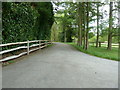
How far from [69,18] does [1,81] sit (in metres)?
18.5

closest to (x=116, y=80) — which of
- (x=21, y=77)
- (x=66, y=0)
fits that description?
(x=21, y=77)

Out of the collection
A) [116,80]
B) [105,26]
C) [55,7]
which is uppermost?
[55,7]

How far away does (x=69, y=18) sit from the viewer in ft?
64.6

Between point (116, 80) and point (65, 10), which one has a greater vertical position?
point (65, 10)

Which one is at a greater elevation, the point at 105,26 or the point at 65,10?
the point at 65,10

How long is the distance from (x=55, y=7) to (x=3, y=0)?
1366 centimetres

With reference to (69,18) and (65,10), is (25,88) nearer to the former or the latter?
(65,10)

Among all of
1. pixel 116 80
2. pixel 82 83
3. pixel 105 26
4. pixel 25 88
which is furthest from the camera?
pixel 105 26

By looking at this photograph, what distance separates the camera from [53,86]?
2.40m

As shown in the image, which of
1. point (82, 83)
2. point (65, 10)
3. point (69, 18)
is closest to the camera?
point (82, 83)

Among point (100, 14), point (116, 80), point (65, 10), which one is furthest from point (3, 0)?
point (65, 10)

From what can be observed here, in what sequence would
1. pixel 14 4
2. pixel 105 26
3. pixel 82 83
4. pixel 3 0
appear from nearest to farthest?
pixel 82 83, pixel 3 0, pixel 14 4, pixel 105 26

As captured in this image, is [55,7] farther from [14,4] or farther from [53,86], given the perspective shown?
[53,86]

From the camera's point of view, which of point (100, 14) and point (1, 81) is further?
point (100, 14)
